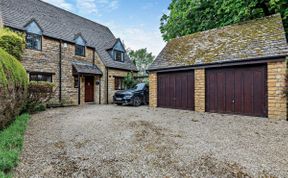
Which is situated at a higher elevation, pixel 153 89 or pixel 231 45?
pixel 231 45

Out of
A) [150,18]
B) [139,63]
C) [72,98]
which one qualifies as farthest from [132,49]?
[72,98]

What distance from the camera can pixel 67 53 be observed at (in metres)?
12.4

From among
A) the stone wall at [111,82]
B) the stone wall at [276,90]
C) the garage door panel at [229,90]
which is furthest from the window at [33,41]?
the stone wall at [276,90]

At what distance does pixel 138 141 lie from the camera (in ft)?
13.8

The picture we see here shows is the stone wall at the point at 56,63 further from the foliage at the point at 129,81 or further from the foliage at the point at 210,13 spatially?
the foliage at the point at 210,13

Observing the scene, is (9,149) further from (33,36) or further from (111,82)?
(111,82)

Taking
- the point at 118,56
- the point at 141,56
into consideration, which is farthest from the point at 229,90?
the point at 141,56

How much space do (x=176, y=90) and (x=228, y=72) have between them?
3013 mm

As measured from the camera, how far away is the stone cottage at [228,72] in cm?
694

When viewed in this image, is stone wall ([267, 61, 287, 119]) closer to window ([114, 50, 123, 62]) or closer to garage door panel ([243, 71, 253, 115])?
garage door panel ([243, 71, 253, 115])

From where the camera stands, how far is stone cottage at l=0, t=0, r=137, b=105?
1057 centimetres

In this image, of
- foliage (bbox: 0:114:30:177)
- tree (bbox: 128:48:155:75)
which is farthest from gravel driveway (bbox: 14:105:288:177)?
tree (bbox: 128:48:155:75)

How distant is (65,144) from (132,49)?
37908 millimetres

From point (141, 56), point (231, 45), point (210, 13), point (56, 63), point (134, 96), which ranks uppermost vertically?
point (141, 56)
